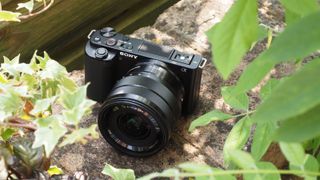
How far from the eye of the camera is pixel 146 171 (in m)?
0.92

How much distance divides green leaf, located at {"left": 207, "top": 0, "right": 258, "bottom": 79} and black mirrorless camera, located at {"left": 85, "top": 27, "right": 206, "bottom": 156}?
0.48 meters

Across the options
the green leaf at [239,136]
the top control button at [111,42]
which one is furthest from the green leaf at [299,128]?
the top control button at [111,42]

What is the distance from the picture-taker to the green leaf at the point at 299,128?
1.00 feet

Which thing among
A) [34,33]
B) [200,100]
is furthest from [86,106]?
[34,33]

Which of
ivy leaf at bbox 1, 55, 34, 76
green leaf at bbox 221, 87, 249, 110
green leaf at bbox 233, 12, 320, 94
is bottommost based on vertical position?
green leaf at bbox 221, 87, 249, 110

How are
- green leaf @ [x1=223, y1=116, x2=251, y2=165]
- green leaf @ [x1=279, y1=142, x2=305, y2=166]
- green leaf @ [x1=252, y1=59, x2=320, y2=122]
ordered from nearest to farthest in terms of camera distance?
green leaf @ [x1=252, y1=59, x2=320, y2=122] < green leaf @ [x1=279, y1=142, x2=305, y2=166] < green leaf @ [x1=223, y1=116, x2=251, y2=165]

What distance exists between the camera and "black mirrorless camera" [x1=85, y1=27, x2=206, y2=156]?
0.85m

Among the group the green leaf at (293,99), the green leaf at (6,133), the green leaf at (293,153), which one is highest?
the green leaf at (293,99)

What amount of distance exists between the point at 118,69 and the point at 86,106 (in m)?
Result: 0.52

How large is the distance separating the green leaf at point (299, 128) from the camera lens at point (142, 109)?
1.74ft

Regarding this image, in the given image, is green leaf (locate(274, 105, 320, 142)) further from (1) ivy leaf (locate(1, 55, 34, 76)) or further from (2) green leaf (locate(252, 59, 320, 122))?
(1) ivy leaf (locate(1, 55, 34, 76))

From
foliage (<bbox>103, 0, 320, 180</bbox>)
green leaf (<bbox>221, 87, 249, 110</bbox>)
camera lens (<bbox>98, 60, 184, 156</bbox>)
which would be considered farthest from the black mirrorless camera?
foliage (<bbox>103, 0, 320, 180</bbox>)

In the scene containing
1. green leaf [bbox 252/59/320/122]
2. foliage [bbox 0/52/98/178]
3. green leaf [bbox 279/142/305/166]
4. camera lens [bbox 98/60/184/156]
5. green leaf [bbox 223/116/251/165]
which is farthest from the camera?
camera lens [bbox 98/60/184/156]

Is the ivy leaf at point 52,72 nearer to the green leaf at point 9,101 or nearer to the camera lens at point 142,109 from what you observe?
the green leaf at point 9,101
